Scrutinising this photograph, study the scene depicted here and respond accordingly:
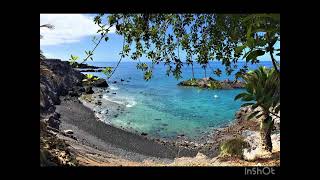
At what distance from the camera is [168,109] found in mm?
19125

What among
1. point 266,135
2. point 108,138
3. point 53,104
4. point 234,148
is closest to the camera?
point 266,135

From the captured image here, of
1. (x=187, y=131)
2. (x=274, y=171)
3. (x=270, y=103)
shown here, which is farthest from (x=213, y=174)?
(x=187, y=131)

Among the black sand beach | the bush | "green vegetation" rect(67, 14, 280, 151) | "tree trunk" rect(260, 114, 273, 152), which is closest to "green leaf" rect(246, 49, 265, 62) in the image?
"green vegetation" rect(67, 14, 280, 151)

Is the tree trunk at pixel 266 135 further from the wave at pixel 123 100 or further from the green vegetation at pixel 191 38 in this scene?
the wave at pixel 123 100

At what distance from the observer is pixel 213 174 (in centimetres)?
312

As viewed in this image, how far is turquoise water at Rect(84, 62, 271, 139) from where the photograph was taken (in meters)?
15.9

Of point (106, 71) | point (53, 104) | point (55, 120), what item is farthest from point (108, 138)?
point (106, 71)

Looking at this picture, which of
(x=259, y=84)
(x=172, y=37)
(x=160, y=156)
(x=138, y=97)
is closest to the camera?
(x=172, y=37)

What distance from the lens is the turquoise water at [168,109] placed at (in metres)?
15.9

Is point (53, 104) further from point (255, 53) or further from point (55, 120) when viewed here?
point (255, 53)

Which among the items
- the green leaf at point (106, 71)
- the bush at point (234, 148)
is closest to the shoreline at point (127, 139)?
the bush at point (234, 148)

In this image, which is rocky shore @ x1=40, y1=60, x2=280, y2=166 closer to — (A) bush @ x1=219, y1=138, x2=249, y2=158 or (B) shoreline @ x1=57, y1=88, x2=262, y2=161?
(B) shoreline @ x1=57, y1=88, x2=262, y2=161
